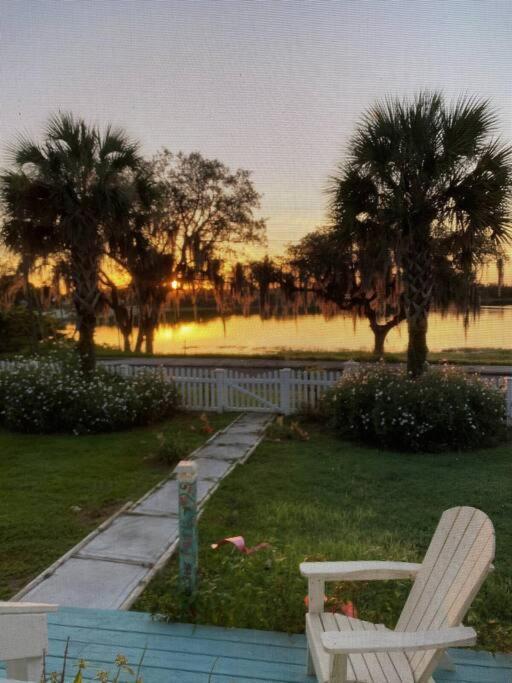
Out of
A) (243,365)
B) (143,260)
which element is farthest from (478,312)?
(143,260)

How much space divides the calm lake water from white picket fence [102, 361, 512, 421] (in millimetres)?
8359

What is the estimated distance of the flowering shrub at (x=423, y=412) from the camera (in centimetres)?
772

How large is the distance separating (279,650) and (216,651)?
13.1 inches

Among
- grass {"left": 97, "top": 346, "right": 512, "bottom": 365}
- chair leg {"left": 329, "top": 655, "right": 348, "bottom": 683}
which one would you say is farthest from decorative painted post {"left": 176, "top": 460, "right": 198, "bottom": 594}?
grass {"left": 97, "top": 346, "right": 512, "bottom": 365}

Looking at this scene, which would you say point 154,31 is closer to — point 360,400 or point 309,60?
point 309,60

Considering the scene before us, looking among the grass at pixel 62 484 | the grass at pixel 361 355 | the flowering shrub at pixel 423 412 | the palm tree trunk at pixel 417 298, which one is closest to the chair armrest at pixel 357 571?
the grass at pixel 62 484

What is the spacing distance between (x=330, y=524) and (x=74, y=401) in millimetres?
5547

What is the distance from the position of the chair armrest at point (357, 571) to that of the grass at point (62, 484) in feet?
7.17

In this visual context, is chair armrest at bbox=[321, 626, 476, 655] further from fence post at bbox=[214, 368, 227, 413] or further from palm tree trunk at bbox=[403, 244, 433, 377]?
fence post at bbox=[214, 368, 227, 413]

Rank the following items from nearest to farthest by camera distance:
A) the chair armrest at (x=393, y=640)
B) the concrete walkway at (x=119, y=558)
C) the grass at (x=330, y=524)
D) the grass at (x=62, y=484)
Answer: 1. the chair armrest at (x=393, y=640)
2. the grass at (x=330, y=524)
3. the concrete walkway at (x=119, y=558)
4. the grass at (x=62, y=484)

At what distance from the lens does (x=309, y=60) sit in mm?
8617

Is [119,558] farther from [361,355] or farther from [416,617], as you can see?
[361,355]

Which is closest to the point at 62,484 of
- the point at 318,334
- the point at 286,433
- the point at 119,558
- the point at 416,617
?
the point at 119,558

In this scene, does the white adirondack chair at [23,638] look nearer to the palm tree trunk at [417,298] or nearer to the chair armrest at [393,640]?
the chair armrest at [393,640]
